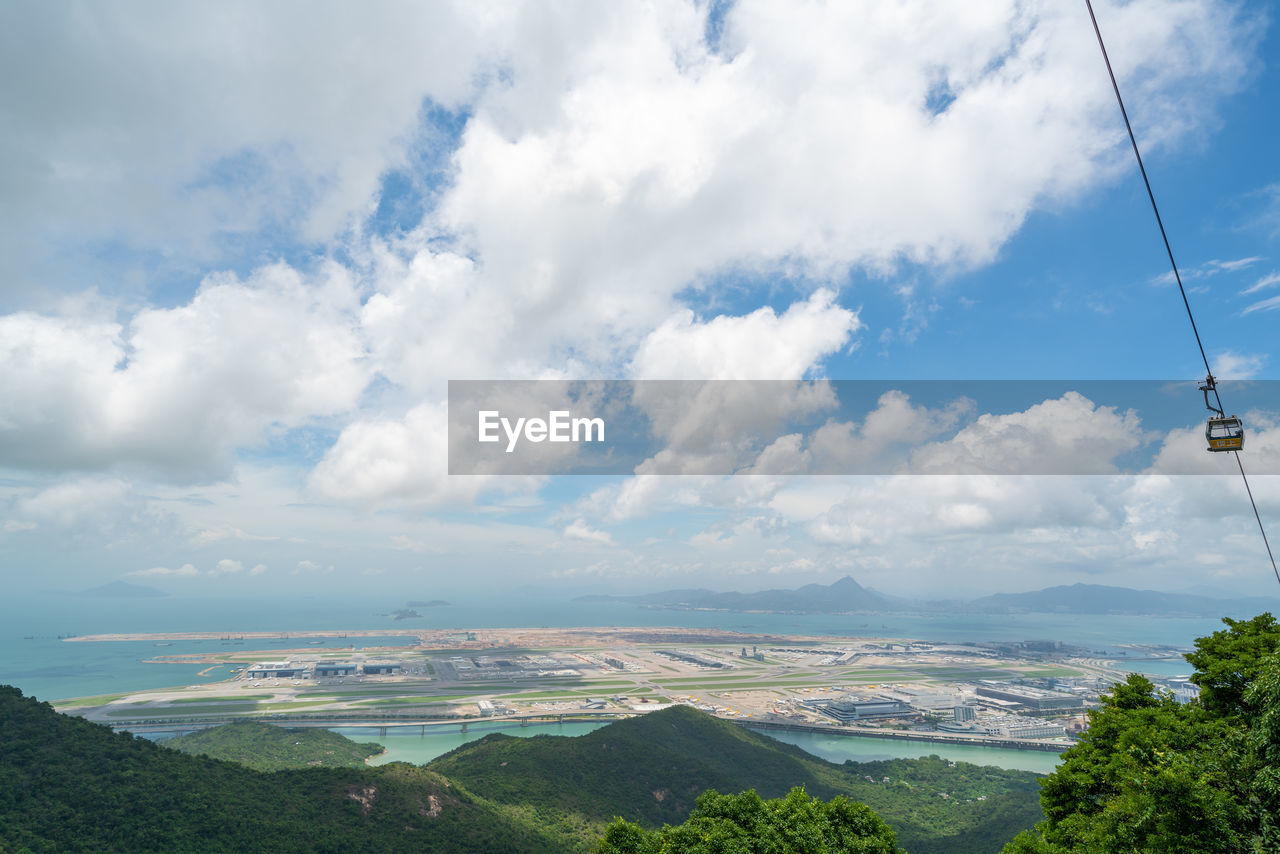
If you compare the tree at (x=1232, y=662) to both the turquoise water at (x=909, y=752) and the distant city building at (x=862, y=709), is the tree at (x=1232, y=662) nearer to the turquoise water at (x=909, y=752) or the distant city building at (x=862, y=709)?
the turquoise water at (x=909, y=752)

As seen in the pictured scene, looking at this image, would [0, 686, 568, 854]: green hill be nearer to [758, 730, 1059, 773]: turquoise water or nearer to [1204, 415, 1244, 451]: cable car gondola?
[1204, 415, 1244, 451]: cable car gondola

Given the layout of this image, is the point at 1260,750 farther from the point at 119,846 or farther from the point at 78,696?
the point at 78,696

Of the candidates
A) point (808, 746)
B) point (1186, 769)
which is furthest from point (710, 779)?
point (1186, 769)

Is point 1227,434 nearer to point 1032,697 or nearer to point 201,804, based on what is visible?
point 201,804

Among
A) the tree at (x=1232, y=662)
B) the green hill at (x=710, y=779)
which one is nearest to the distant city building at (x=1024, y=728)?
the green hill at (x=710, y=779)

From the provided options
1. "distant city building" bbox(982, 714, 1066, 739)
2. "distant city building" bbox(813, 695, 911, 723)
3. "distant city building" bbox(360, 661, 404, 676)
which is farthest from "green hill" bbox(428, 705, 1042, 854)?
"distant city building" bbox(360, 661, 404, 676)

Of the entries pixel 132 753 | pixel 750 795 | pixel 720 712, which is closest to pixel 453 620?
pixel 720 712
